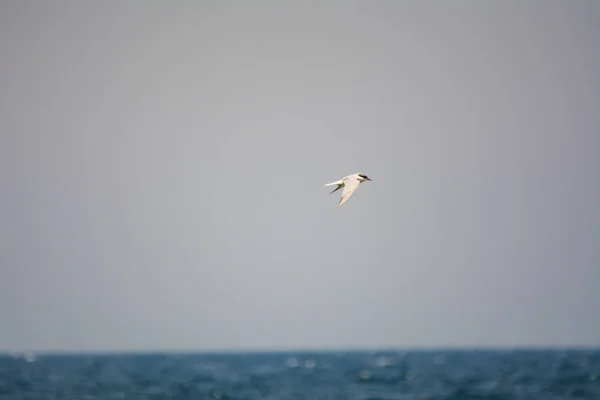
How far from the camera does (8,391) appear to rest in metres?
56.7

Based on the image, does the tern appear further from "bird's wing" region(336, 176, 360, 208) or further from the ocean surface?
the ocean surface

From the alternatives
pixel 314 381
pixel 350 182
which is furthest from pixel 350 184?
pixel 314 381

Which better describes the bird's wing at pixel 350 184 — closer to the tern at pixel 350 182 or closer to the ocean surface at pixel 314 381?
the tern at pixel 350 182

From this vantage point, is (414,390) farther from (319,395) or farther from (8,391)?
(8,391)

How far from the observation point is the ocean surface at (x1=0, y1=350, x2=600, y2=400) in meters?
52.6

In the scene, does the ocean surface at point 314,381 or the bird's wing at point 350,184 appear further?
the ocean surface at point 314,381

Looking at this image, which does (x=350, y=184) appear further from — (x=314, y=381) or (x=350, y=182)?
(x=314, y=381)

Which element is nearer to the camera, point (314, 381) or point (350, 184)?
point (350, 184)

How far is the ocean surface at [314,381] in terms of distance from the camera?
5259cm

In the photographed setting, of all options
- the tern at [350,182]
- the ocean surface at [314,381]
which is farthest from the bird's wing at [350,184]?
the ocean surface at [314,381]

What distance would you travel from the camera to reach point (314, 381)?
61875 millimetres

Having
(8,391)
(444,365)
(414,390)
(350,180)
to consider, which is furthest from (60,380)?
(350,180)

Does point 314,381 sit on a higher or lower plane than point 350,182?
lower

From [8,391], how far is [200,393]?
37.0 feet
